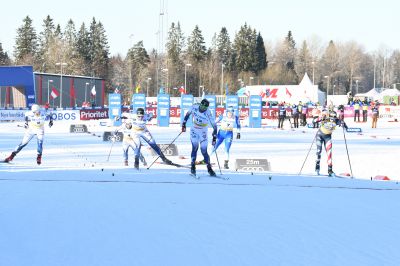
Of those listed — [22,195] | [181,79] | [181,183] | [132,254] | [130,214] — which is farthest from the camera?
[181,79]

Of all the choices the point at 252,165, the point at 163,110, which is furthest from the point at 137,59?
the point at 252,165

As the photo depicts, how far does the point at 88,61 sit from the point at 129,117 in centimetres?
11032

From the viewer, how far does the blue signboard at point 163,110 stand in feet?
147

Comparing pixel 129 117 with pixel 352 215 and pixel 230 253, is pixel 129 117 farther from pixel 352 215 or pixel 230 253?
pixel 230 253

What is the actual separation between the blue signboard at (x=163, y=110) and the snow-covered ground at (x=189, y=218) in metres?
28.0

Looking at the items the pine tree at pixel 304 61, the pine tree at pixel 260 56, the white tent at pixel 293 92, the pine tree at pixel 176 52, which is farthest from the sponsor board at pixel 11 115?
the pine tree at pixel 304 61

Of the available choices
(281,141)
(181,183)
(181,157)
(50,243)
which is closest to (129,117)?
(181,157)

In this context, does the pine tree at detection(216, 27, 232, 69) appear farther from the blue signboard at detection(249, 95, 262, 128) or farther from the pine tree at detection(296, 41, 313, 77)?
Result: the blue signboard at detection(249, 95, 262, 128)

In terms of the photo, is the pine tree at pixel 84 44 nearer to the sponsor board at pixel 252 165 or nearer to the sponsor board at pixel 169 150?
the sponsor board at pixel 169 150

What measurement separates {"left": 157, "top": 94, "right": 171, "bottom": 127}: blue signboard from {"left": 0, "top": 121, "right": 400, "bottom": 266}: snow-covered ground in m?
28.0

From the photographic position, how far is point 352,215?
9766 millimetres

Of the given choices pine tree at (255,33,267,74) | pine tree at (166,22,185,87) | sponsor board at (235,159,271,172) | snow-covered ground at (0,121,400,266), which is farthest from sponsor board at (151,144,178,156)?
pine tree at (255,33,267,74)

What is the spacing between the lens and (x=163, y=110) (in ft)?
148

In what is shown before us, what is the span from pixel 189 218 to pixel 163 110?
36043 millimetres
